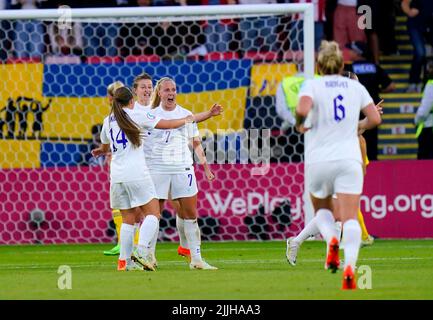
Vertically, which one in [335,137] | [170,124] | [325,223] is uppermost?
[170,124]

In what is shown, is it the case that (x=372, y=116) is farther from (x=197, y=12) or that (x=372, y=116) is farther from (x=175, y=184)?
(x=197, y=12)

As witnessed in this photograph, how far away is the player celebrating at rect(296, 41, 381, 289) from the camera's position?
10133 mm

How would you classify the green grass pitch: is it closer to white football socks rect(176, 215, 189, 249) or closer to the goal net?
white football socks rect(176, 215, 189, 249)

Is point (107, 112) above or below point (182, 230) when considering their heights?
above

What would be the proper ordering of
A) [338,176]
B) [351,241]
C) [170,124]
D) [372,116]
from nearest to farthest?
[351,241] → [338,176] → [372,116] → [170,124]

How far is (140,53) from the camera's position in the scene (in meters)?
19.7

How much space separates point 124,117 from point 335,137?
2.84 m

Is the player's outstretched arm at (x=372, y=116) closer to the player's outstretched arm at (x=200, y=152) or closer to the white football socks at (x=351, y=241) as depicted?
the white football socks at (x=351, y=241)

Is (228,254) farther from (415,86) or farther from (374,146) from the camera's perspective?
(415,86)

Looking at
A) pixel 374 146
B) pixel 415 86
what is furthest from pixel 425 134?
pixel 415 86

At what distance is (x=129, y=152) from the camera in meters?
12.6

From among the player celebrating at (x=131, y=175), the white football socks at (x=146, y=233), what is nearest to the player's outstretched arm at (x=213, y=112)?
the player celebrating at (x=131, y=175)

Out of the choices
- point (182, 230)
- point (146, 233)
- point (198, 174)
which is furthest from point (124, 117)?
point (198, 174)

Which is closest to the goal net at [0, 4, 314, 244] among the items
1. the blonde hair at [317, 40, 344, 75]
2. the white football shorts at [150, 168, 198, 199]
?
the white football shorts at [150, 168, 198, 199]
